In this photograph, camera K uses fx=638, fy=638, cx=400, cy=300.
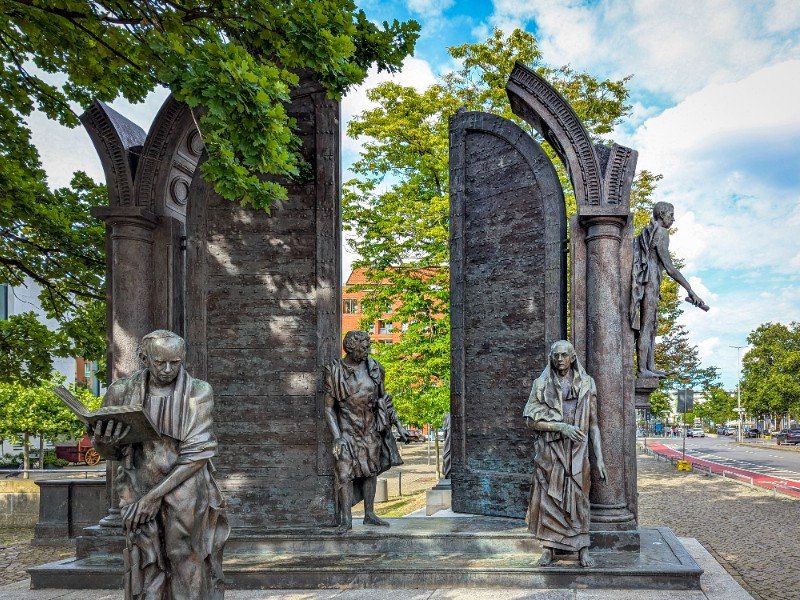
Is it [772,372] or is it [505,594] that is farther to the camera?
[772,372]

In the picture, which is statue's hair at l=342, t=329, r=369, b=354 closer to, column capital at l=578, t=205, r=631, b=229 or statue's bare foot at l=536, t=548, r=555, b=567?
column capital at l=578, t=205, r=631, b=229

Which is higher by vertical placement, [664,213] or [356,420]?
[664,213]

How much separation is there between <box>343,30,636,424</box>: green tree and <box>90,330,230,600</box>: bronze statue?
39.3 ft

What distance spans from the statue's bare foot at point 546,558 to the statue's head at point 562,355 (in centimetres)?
195

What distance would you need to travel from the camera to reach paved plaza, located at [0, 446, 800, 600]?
6.65 m

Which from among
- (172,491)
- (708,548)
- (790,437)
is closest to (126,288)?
(172,491)

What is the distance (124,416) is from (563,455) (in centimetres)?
456

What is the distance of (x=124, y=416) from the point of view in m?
3.94

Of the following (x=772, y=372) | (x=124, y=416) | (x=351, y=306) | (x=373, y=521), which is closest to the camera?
(x=124, y=416)

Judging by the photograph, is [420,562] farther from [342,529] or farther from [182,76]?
[182,76]

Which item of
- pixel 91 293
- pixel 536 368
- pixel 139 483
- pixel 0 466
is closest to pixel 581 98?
pixel 536 368

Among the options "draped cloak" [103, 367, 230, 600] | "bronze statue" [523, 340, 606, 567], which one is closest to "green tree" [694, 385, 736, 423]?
"bronze statue" [523, 340, 606, 567]

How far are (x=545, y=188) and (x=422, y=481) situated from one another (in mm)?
14450

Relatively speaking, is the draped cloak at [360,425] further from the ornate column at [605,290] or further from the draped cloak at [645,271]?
the draped cloak at [645,271]
